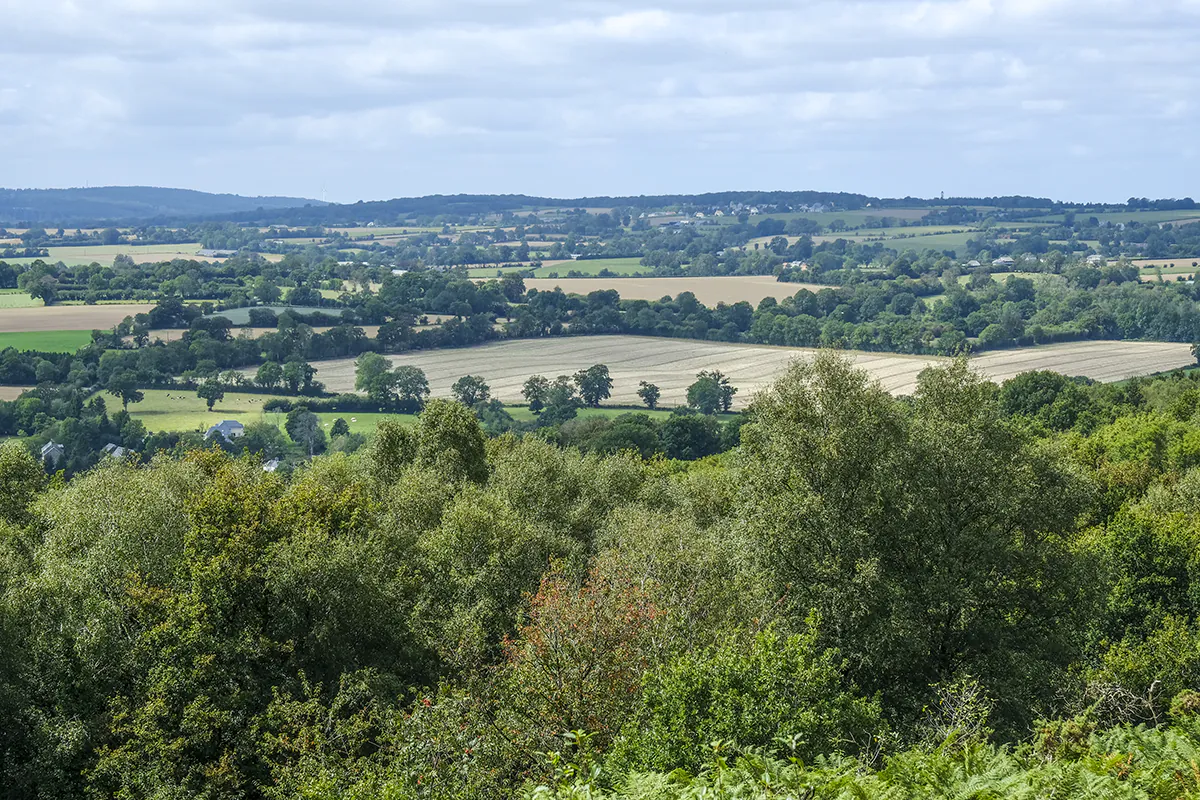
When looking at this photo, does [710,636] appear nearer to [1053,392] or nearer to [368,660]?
[368,660]

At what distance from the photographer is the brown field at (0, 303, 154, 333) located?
513 feet

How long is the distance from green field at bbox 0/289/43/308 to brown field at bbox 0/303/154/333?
4203mm

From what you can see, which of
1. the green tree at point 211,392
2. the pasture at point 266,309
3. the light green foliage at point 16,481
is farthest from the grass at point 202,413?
the light green foliage at point 16,481

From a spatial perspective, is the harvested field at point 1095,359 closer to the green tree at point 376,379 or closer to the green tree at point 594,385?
the green tree at point 594,385

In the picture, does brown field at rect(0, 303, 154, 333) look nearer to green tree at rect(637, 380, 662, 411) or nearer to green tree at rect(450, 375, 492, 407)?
green tree at rect(450, 375, 492, 407)

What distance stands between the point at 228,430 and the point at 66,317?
235 ft

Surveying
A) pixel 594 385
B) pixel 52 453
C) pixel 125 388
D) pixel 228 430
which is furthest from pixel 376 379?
pixel 52 453

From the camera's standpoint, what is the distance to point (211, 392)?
132 m

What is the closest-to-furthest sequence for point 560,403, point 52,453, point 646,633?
1. point 646,633
2. point 52,453
3. point 560,403

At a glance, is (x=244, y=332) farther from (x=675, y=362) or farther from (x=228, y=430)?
(x=675, y=362)

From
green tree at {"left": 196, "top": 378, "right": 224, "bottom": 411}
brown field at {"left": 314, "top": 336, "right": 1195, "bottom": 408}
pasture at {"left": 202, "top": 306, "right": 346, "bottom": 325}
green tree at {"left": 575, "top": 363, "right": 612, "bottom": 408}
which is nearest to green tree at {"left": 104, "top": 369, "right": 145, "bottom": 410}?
green tree at {"left": 196, "top": 378, "right": 224, "bottom": 411}

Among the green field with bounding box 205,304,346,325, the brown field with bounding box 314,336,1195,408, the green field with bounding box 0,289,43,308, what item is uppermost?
the green field with bounding box 0,289,43,308

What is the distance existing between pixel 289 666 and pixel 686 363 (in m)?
131

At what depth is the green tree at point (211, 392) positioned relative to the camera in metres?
130
